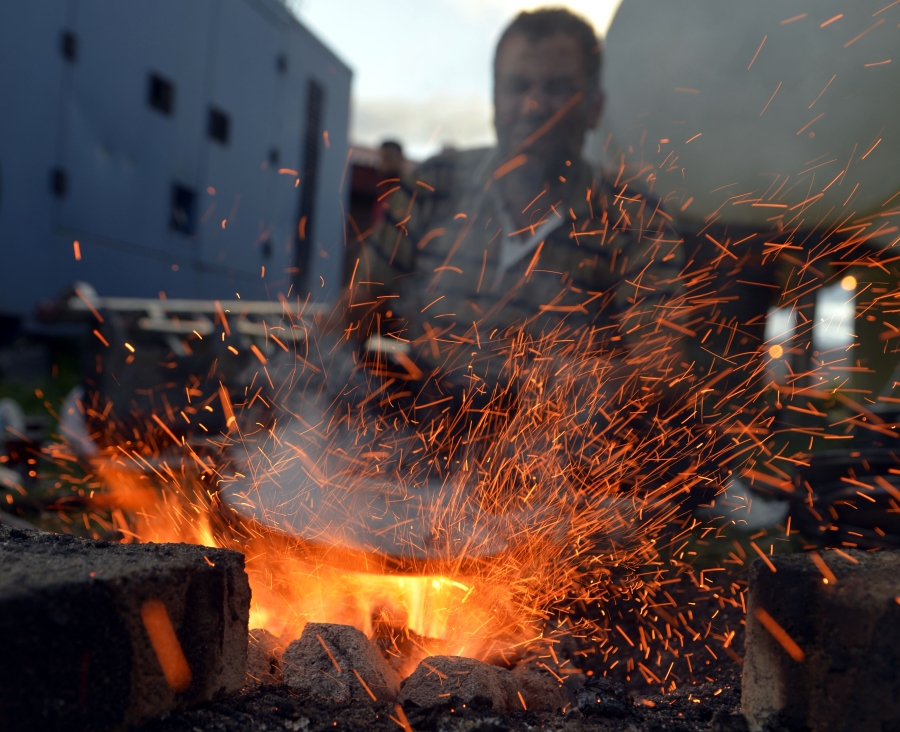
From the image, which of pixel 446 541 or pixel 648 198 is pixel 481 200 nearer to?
pixel 648 198

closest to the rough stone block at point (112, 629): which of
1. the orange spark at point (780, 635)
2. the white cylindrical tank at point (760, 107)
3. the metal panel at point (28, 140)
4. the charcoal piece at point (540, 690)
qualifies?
the charcoal piece at point (540, 690)

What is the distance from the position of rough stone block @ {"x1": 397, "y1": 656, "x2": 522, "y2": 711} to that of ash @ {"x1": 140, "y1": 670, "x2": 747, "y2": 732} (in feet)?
0.13

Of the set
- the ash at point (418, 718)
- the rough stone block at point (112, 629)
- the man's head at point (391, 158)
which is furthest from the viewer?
the man's head at point (391, 158)

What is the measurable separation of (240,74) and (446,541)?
819 centimetres

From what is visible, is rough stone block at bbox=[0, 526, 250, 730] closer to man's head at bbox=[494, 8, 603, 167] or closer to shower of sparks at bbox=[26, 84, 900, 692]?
shower of sparks at bbox=[26, 84, 900, 692]

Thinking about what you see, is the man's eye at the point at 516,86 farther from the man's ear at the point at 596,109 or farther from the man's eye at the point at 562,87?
the man's ear at the point at 596,109

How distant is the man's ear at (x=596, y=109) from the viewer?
9.36 feet

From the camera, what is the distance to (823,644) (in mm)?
1294

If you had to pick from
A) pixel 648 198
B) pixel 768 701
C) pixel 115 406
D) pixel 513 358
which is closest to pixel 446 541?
pixel 768 701

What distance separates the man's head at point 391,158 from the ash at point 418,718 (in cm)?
363

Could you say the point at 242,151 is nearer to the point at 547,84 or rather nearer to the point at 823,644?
the point at 547,84

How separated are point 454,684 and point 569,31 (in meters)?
2.47

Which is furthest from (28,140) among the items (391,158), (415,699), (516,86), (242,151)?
(415,699)

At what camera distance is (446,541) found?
1.68m
